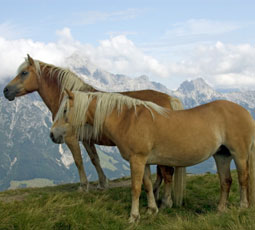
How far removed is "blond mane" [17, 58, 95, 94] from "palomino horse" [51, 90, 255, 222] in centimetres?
218

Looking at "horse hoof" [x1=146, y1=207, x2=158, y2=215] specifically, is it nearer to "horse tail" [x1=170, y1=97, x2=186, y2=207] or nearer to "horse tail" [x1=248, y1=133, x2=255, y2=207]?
"horse tail" [x1=170, y1=97, x2=186, y2=207]

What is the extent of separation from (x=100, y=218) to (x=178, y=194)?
2.95 meters

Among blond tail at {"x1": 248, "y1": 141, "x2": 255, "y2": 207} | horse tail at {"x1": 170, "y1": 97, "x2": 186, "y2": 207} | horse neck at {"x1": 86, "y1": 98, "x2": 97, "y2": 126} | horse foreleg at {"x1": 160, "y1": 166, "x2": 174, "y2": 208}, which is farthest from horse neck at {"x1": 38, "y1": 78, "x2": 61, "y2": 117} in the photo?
blond tail at {"x1": 248, "y1": 141, "x2": 255, "y2": 207}

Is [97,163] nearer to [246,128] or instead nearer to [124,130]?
[124,130]

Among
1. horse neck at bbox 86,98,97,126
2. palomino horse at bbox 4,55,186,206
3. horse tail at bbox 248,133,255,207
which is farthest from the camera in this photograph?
palomino horse at bbox 4,55,186,206

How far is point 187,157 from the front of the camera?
265 inches

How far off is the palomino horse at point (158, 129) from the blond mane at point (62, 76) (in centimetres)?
218

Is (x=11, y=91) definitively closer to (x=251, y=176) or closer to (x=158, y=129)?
(x=158, y=129)

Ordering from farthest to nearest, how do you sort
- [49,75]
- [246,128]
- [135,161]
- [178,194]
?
[49,75] < [178,194] < [246,128] < [135,161]

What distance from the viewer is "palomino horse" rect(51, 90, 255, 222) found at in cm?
660

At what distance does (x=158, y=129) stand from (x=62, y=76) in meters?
4.28

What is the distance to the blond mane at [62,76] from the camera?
9.13 meters

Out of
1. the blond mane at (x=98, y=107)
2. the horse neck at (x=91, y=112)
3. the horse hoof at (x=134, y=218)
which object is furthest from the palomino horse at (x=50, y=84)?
the horse hoof at (x=134, y=218)

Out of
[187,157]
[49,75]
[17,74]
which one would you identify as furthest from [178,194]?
[17,74]
